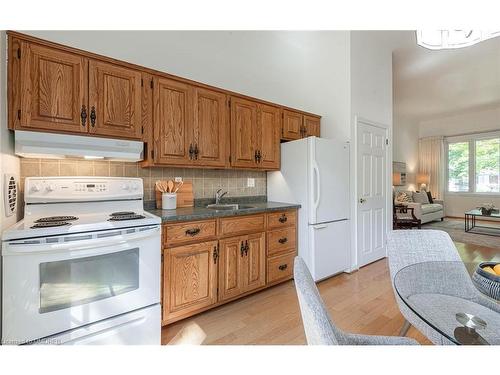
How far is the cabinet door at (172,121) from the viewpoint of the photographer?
204 cm

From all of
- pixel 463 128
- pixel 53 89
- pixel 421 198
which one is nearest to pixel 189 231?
pixel 53 89

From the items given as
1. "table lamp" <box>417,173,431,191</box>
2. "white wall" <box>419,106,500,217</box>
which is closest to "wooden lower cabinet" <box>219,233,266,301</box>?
"table lamp" <box>417,173,431,191</box>

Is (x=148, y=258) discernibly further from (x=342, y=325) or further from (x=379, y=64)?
(x=379, y=64)

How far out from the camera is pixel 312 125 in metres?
3.18

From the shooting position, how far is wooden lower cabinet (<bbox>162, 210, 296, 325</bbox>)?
72.3 inches

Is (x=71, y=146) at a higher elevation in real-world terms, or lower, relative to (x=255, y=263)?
higher

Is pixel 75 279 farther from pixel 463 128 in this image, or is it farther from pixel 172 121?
pixel 463 128

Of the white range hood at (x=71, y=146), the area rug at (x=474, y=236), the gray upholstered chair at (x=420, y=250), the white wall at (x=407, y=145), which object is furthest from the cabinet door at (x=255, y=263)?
the white wall at (x=407, y=145)

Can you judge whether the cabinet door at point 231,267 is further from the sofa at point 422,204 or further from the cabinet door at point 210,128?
the sofa at point 422,204

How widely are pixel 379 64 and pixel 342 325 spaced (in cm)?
353

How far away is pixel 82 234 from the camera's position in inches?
53.8

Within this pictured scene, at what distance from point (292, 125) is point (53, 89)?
2302 mm

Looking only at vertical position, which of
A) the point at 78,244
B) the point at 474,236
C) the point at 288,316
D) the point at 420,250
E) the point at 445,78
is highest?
the point at 445,78

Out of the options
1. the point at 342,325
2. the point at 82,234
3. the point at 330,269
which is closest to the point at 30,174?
the point at 82,234
